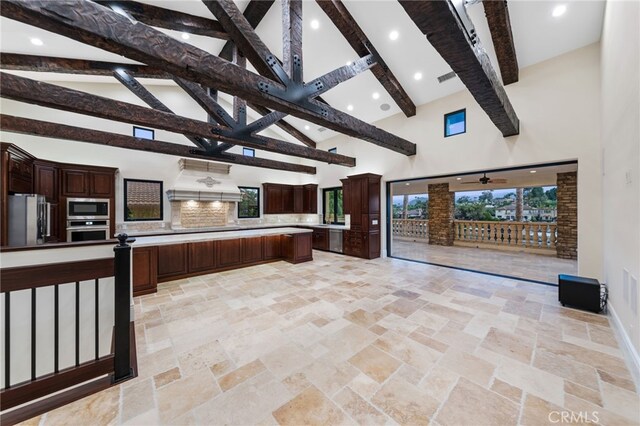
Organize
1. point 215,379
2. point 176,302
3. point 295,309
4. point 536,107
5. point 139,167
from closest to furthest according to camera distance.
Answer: point 215,379, point 295,309, point 176,302, point 536,107, point 139,167

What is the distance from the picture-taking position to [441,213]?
859 centimetres

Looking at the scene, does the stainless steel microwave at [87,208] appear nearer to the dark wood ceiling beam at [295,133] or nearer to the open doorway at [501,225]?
the dark wood ceiling beam at [295,133]

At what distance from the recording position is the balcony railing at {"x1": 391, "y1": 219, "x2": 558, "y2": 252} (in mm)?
6836

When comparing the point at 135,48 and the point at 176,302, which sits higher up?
the point at 135,48

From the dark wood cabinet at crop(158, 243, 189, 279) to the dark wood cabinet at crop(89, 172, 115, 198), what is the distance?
104 inches

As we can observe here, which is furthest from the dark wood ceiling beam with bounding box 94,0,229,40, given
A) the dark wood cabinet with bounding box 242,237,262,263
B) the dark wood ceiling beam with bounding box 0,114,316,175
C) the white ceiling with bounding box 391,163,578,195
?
the white ceiling with bounding box 391,163,578,195

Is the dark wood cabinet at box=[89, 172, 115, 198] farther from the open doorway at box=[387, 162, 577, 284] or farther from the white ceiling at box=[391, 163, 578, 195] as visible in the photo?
the white ceiling at box=[391, 163, 578, 195]

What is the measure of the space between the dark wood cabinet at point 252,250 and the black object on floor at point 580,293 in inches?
229

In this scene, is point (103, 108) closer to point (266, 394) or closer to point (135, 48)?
point (135, 48)

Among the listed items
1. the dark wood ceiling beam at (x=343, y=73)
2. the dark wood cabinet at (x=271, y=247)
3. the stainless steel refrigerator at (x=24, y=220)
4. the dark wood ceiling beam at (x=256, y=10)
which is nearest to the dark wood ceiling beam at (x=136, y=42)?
the dark wood ceiling beam at (x=343, y=73)

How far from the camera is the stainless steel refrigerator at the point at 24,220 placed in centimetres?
394

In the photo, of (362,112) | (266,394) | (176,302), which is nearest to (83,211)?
(176,302)

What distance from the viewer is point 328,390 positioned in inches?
71.4

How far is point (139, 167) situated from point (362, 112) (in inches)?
265
